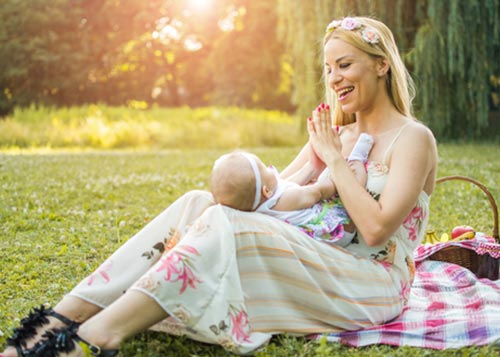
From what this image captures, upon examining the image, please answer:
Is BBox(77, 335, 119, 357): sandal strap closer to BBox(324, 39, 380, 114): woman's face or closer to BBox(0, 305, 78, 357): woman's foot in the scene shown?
BBox(0, 305, 78, 357): woman's foot

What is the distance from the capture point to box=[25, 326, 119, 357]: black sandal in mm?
2447

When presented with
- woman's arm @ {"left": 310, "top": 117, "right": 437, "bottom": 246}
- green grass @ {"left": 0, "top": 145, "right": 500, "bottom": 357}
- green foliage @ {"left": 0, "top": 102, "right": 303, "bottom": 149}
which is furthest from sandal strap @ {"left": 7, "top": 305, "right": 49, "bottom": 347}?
green foliage @ {"left": 0, "top": 102, "right": 303, "bottom": 149}

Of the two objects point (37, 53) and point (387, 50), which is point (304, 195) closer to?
point (387, 50)

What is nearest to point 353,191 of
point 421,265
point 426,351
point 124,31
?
point 426,351

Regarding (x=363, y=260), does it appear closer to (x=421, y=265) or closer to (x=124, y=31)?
(x=421, y=265)

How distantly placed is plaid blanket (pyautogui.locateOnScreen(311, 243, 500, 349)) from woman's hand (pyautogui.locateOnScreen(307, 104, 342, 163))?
0.85m

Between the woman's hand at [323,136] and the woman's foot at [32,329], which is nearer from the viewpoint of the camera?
the woman's foot at [32,329]

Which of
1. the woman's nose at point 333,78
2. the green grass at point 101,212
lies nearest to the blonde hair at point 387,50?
the woman's nose at point 333,78

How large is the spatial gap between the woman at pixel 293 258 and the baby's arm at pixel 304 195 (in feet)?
0.30

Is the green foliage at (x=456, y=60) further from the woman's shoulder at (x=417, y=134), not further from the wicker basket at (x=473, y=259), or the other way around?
the woman's shoulder at (x=417, y=134)

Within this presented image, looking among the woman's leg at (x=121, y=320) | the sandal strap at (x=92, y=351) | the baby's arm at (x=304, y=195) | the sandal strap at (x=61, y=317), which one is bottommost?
the sandal strap at (x=92, y=351)

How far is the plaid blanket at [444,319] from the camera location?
2.96 metres

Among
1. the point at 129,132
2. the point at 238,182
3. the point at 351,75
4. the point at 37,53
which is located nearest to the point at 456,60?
the point at 129,132

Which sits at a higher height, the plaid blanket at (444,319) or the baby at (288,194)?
the baby at (288,194)
